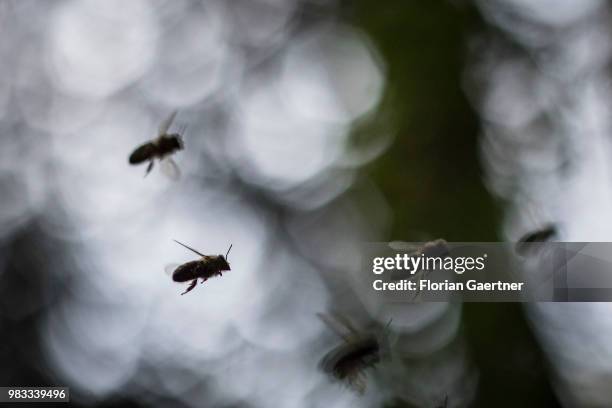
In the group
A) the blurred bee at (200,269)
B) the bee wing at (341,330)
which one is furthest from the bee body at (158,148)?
the bee wing at (341,330)

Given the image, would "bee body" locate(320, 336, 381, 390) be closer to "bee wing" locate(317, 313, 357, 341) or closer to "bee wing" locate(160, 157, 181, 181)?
"bee wing" locate(317, 313, 357, 341)

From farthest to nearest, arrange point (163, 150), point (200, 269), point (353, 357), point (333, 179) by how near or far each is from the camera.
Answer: point (333, 179)
point (163, 150)
point (200, 269)
point (353, 357)

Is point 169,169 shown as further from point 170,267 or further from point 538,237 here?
point 538,237

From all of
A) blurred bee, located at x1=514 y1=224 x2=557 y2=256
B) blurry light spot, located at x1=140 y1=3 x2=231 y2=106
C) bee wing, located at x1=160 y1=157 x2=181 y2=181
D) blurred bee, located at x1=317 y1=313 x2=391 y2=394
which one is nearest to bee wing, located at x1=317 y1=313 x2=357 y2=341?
blurred bee, located at x1=317 y1=313 x2=391 y2=394

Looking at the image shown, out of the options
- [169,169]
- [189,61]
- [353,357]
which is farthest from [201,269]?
[189,61]

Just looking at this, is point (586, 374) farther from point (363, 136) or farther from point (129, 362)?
point (129, 362)
